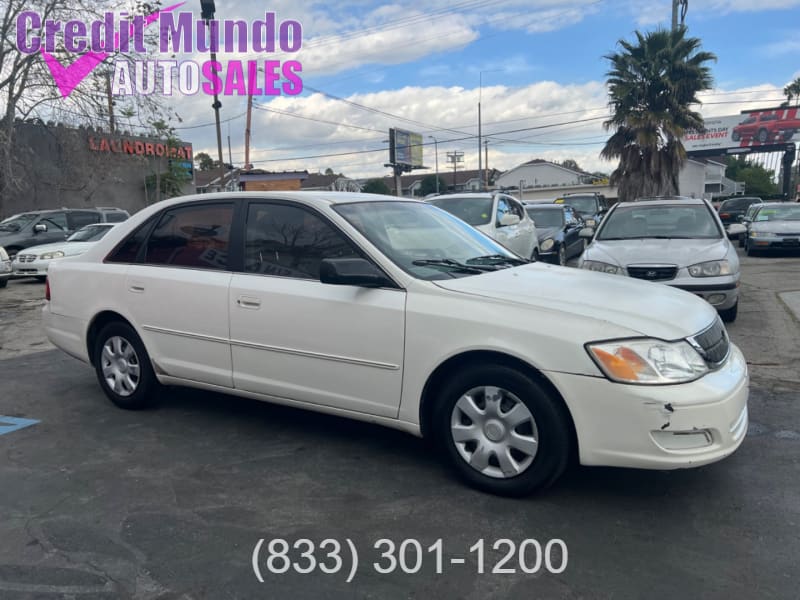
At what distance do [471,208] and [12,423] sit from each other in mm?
7238

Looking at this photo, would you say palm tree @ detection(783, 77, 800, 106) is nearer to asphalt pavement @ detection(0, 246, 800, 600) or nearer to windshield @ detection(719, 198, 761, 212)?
windshield @ detection(719, 198, 761, 212)

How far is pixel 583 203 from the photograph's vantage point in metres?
21.5

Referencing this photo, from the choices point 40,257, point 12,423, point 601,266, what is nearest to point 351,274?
point 12,423

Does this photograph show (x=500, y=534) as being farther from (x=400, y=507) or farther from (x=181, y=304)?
(x=181, y=304)

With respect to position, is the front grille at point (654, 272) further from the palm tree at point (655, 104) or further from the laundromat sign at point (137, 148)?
the laundromat sign at point (137, 148)

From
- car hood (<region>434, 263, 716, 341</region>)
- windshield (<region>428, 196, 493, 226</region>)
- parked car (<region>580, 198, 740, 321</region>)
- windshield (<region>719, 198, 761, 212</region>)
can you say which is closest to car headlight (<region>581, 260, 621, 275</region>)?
parked car (<region>580, 198, 740, 321</region>)

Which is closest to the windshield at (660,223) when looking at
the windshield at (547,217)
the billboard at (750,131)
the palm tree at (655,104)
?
the windshield at (547,217)

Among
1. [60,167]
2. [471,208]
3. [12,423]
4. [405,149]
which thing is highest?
[405,149]

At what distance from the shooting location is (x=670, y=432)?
294 cm

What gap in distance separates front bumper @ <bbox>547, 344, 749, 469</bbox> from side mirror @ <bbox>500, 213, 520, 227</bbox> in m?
6.81

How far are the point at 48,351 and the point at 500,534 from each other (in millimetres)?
6096

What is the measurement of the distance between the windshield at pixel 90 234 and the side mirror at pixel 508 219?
9681 mm

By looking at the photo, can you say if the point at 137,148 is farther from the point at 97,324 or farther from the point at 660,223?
the point at 97,324

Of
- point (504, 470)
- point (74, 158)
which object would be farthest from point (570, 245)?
point (74, 158)
